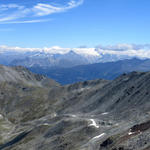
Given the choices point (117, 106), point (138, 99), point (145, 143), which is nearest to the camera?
point (145, 143)

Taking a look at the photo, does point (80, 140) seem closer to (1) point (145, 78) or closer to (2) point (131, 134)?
(2) point (131, 134)

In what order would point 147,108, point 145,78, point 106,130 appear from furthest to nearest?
point 145,78 → point 147,108 → point 106,130

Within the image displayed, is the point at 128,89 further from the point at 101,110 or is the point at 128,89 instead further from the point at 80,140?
→ the point at 80,140

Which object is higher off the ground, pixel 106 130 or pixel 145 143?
pixel 145 143

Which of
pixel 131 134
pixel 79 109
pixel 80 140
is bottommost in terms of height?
pixel 79 109

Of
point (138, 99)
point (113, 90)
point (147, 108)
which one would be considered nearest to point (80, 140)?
point (147, 108)

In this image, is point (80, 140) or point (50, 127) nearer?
point (80, 140)

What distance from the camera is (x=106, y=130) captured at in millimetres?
85938

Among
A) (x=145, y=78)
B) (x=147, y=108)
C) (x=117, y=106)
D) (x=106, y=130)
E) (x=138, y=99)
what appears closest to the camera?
(x=106, y=130)

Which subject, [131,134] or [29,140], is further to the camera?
[29,140]

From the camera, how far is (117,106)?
478 feet

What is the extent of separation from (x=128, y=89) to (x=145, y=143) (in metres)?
114

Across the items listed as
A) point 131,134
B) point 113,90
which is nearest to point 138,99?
point 113,90

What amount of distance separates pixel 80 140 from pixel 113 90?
100384 millimetres
